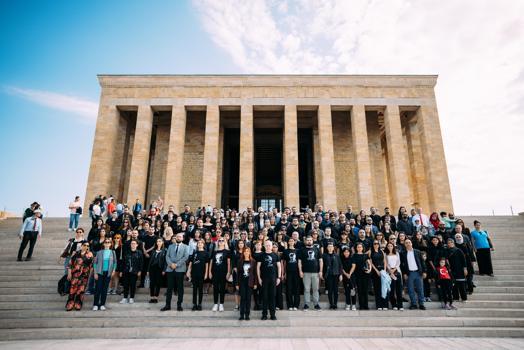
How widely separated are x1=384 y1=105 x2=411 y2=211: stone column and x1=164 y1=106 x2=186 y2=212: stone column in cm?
1484

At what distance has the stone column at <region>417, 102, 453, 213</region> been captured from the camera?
19375 millimetres

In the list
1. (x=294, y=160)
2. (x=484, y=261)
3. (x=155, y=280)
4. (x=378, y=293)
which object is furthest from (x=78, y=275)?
(x=294, y=160)

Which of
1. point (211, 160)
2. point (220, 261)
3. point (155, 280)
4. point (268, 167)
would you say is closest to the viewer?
point (220, 261)

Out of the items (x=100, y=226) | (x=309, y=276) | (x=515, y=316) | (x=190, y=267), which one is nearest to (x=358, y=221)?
(x=309, y=276)

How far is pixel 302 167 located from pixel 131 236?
20.8m

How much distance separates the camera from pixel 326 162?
20.1 metres

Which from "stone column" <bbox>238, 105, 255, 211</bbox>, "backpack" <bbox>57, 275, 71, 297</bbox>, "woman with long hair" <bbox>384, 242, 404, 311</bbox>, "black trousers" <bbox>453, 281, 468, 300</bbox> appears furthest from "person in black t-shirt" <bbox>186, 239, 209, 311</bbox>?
"stone column" <bbox>238, 105, 255, 211</bbox>

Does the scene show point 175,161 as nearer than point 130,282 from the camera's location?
No

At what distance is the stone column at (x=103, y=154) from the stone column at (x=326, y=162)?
14800mm

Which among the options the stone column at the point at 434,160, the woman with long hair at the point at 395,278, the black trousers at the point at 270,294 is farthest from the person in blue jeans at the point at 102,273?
the stone column at the point at 434,160

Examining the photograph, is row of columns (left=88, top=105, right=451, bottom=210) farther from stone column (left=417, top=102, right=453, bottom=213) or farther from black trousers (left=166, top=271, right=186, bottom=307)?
black trousers (left=166, top=271, right=186, bottom=307)

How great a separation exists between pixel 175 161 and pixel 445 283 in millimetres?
17020

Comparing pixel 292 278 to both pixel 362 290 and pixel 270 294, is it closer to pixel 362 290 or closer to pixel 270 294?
pixel 270 294

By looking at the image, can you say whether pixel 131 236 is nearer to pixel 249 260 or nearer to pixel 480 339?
pixel 249 260
